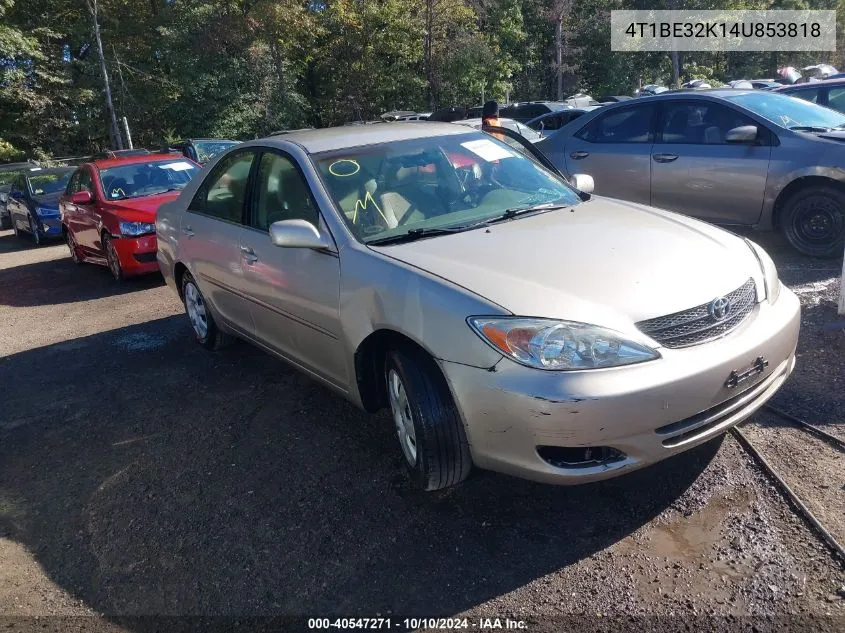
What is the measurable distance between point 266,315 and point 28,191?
42.0 feet

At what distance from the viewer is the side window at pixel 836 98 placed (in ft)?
31.3

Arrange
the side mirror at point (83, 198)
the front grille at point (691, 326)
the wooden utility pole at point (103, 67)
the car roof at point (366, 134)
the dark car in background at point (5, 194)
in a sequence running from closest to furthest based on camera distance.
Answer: the front grille at point (691, 326), the car roof at point (366, 134), the side mirror at point (83, 198), the dark car in background at point (5, 194), the wooden utility pole at point (103, 67)

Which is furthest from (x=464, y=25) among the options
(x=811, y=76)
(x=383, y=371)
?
(x=383, y=371)

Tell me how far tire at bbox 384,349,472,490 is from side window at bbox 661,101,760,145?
16.8 ft

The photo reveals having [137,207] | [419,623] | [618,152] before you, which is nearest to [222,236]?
[419,623]

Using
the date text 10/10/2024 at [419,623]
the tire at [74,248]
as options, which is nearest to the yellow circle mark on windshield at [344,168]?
the date text 10/10/2024 at [419,623]

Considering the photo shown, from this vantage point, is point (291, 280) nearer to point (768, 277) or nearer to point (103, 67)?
point (768, 277)

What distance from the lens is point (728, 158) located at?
22.4 feet

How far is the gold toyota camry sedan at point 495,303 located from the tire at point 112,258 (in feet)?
14.8

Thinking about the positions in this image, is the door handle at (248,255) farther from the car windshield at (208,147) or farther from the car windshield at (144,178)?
the car windshield at (208,147)

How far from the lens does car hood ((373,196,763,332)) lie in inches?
116

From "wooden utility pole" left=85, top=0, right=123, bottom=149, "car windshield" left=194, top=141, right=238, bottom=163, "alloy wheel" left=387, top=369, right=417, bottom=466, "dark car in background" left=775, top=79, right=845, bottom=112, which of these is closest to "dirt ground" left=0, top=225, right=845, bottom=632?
"alloy wheel" left=387, top=369, right=417, bottom=466

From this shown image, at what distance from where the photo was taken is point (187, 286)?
19.4ft

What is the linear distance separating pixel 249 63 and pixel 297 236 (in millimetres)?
28838
